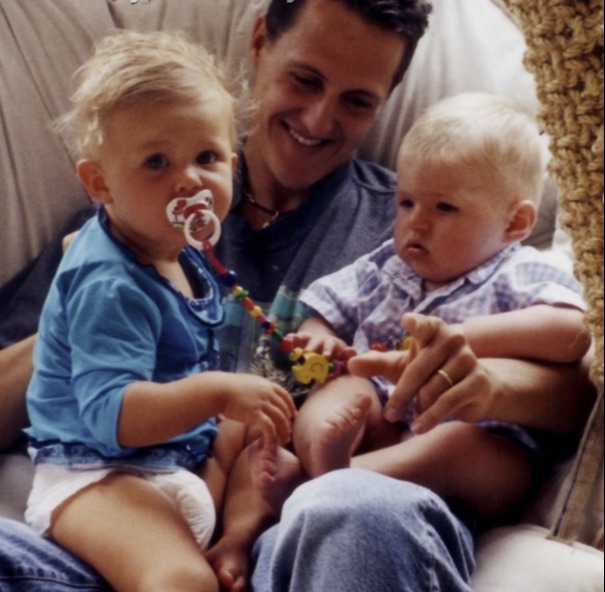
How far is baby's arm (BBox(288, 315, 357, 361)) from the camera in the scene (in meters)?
0.59

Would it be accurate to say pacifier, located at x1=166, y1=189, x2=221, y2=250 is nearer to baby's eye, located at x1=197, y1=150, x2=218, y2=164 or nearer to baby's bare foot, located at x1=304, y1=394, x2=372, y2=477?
baby's eye, located at x1=197, y1=150, x2=218, y2=164

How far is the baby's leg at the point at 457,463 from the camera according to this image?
571mm

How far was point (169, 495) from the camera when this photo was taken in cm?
58

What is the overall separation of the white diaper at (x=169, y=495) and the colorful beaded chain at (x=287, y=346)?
9 centimetres

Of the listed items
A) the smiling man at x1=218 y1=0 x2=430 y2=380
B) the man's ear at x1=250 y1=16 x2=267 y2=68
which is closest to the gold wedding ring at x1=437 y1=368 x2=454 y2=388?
the smiling man at x1=218 y1=0 x2=430 y2=380

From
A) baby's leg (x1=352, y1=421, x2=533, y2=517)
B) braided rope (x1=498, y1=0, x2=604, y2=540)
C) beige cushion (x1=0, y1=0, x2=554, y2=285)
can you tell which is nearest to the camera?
braided rope (x1=498, y1=0, x2=604, y2=540)

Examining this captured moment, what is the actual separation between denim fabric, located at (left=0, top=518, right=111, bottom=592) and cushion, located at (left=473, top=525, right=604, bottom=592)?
20 cm

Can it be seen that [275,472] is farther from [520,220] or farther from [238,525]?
[520,220]

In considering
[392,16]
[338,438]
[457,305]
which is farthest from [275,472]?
[392,16]

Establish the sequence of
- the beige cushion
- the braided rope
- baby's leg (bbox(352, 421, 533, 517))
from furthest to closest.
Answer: the beige cushion, baby's leg (bbox(352, 421, 533, 517)), the braided rope

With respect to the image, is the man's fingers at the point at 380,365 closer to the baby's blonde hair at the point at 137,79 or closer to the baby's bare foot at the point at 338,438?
the baby's bare foot at the point at 338,438

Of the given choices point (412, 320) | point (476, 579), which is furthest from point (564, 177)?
point (476, 579)

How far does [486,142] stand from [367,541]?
0.81 ft

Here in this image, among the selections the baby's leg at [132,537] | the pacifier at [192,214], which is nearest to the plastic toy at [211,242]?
the pacifier at [192,214]
